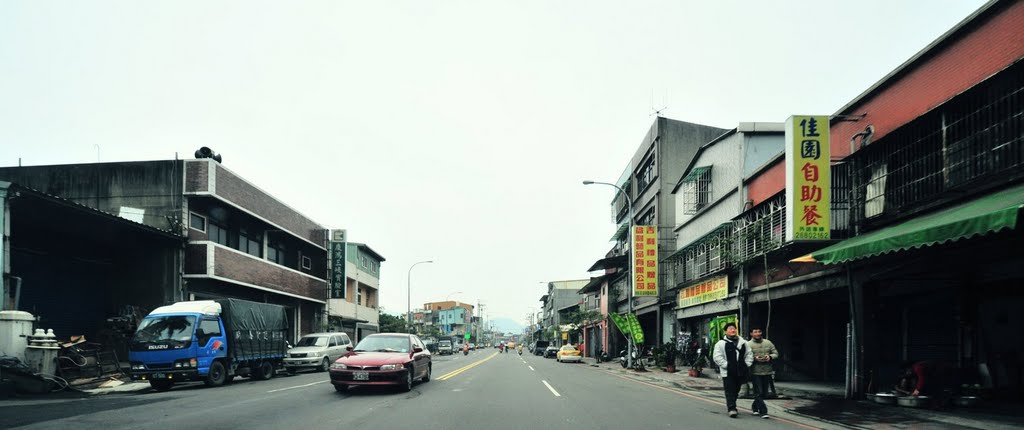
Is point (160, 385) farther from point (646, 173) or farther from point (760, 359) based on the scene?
point (646, 173)

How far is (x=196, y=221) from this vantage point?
89.6ft

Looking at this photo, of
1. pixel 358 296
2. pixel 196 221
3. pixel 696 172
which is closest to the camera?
pixel 196 221

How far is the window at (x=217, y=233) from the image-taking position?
94.3 ft

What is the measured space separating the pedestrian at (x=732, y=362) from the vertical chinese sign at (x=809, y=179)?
3.76 metres

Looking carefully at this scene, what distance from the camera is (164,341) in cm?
1825

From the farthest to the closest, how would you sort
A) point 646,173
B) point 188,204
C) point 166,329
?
point 646,173 < point 188,204 < point 166,329

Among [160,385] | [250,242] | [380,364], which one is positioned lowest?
[160,385]

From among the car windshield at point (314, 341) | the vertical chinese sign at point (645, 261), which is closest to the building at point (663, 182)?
the vertical chinese sign at point (645, 261)

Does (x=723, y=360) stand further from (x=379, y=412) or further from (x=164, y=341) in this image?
(x=164, y=341)

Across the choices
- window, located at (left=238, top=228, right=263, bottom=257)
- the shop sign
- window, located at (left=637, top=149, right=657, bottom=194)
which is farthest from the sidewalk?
window, located at (left=637, top=149, right=657, bottom=194)

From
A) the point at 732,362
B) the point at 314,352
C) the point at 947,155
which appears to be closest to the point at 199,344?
the point at 314,352

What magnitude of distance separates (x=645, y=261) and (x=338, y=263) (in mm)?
20030

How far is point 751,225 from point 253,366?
16.7 m

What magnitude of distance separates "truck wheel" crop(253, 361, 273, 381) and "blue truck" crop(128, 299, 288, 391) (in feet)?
0.11
